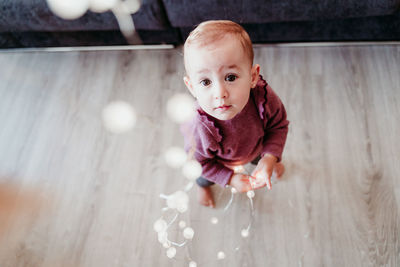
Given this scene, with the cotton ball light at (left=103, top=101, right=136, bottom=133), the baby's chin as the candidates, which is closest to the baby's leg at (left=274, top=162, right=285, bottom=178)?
the baby's chin

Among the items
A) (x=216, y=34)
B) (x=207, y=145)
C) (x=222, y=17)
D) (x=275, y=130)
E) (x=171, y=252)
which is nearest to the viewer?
(x=216, y=34)

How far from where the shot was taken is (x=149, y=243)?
1175mm

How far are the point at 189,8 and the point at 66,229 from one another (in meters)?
1.00

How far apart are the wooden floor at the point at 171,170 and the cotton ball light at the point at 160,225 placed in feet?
0.07

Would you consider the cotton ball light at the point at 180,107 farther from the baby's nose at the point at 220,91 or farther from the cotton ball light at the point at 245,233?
the baby's nose at the point at 220,91

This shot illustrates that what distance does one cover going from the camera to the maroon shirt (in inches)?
32.0

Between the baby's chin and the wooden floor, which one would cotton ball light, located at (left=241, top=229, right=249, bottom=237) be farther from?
the baby's chin

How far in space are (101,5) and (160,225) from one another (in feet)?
3.09

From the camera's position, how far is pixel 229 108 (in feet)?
2.37

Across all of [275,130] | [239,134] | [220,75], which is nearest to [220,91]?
[220,75]

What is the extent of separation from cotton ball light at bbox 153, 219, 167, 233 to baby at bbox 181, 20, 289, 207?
21cm

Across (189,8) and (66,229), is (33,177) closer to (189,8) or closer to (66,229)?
(66,229)

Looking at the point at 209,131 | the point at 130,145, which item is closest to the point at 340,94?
the point at 209,131

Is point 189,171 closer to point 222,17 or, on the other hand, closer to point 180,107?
point 180,107
